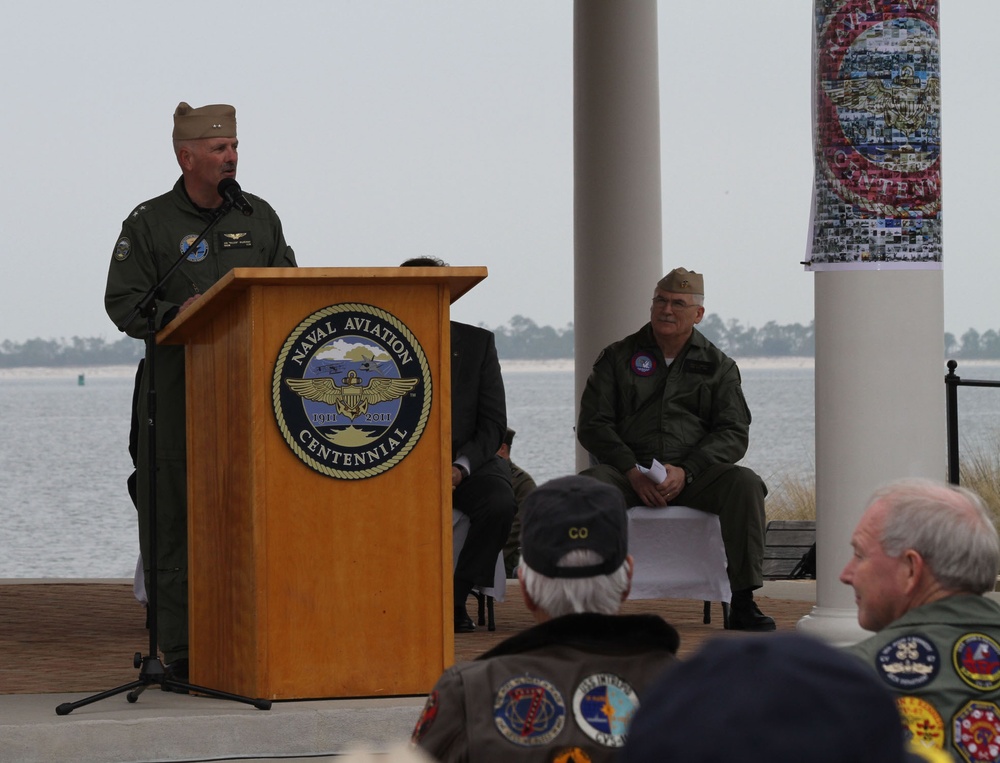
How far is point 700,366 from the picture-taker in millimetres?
7477

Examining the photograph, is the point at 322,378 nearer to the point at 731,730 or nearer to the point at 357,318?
the point at 357,318

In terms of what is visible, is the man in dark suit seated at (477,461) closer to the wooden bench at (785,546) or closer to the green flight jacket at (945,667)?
the wooden bench at (785,546)

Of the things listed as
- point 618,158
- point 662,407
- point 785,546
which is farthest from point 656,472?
point 785,546

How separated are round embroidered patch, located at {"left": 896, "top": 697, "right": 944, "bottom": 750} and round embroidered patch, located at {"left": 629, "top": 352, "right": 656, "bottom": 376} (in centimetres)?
508

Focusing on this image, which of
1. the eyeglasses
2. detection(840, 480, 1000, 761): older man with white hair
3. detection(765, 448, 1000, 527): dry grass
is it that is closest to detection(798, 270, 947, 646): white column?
the eyeglasses

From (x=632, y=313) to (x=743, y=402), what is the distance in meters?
2.72

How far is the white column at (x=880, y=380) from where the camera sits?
5.83 meters

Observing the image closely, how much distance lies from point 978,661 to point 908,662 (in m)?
0.10

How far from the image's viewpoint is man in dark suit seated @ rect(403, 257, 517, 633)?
7145mm

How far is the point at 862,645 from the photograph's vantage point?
2.53 meters

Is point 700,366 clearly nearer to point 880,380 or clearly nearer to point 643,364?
point 643,364

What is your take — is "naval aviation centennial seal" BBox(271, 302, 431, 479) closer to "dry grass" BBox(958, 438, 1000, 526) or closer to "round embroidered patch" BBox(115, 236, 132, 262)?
"round embroidered patch" BBox(115, 236, 132, 262)

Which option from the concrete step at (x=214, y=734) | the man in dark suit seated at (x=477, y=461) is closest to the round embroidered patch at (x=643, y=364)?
the man in dark suit seated at (x=477, y=461)

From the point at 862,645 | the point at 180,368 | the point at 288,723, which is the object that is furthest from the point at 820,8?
the point at 862,645
